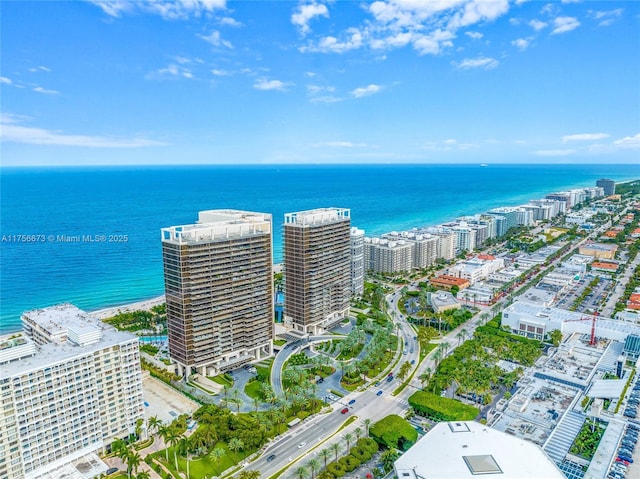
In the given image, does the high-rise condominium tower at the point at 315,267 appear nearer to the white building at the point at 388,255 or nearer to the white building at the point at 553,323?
the white building at the point at 553,323

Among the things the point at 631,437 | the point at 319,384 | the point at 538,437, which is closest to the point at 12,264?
the point at 319,384

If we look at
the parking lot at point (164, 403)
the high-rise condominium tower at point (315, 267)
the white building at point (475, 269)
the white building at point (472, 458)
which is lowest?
the parking lot at point (164, 403)

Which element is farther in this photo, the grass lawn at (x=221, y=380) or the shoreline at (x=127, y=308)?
the shoreline at (x=127, y=308)

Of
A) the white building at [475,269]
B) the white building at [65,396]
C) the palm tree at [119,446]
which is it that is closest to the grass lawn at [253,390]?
the white building at [65,396]

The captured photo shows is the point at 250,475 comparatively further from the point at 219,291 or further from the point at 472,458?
the point at 219,291

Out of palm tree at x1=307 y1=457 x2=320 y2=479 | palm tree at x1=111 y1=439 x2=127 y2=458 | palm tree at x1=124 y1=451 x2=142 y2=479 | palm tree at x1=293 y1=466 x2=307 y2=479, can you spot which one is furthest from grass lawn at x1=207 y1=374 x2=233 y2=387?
palm tree at x1=293 y1=466 x2=307 y2=479

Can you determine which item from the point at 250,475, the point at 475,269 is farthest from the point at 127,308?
the point at 475,269

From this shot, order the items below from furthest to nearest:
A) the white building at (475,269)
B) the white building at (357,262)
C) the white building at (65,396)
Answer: the white building at (475,269) < the white building at (357,262) < the white building at (65,396)

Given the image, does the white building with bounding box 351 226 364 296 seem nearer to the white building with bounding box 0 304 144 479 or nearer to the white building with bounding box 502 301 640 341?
the white building with bounding box 502 301 640 341
